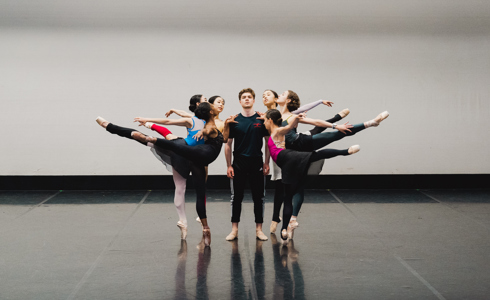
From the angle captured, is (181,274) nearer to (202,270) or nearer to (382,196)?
(202,270)

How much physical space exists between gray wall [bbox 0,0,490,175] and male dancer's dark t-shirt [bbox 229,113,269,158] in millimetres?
3205

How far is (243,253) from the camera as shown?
487 centimetres

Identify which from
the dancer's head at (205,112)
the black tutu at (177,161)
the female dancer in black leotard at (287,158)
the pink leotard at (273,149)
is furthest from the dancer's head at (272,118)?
the black tutu at (177,161)

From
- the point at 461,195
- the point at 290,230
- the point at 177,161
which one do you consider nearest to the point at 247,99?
the point at 177,161

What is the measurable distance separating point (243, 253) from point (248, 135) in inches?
45.1

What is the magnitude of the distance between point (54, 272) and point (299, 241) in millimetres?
2375

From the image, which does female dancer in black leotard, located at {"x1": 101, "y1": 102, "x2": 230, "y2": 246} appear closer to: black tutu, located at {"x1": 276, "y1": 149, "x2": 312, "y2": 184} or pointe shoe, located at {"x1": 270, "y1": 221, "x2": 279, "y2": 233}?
black tutu, located at {"x1": 276, "y1": 149, "x2": 312, "y2": 184}

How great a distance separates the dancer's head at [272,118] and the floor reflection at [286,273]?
118 centimetres

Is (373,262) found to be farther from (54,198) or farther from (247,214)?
(54,198)

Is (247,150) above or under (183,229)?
above

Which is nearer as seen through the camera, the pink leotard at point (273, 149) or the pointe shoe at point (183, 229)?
the pink leotard at point (273, 149)

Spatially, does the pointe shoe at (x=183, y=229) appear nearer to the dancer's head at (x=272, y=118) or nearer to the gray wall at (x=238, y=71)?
the dancer's head at (x=272, y=118)

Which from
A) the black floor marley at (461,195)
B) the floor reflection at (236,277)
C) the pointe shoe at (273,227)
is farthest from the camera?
the black floor marley at (461,195)

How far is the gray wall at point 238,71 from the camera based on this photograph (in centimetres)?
820
